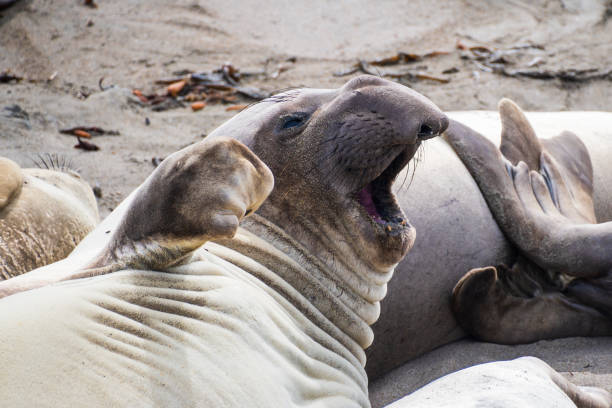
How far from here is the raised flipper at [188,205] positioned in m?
1.54

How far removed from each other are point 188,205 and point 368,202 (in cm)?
77

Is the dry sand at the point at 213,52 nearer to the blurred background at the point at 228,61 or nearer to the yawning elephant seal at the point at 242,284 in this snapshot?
the blurred background at the point at 228,61

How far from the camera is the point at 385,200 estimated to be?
2.23 m

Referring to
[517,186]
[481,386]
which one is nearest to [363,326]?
[481,386]

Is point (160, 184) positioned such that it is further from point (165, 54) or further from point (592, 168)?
point (165, 54)

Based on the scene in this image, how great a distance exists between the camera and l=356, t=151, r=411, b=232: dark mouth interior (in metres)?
2.14

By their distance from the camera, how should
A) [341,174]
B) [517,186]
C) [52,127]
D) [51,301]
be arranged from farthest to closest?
[52,127] → [517,186] → [341,174] → [51,301]

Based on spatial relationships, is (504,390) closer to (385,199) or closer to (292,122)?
(385,199)

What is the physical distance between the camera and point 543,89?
5.20m

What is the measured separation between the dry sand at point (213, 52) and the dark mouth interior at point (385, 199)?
1927mm

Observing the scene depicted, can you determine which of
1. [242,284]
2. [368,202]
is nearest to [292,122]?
[368,202]

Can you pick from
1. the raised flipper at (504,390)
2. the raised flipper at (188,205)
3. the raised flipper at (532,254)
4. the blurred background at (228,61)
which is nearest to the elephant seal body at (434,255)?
the raised flipper at (532,254)

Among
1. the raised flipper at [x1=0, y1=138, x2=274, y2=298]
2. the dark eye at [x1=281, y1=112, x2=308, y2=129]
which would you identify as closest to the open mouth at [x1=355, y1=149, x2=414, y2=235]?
the dark eye at [x1=281, y1=112, x2=308, y2=129]

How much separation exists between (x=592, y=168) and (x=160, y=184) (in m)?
2.34
